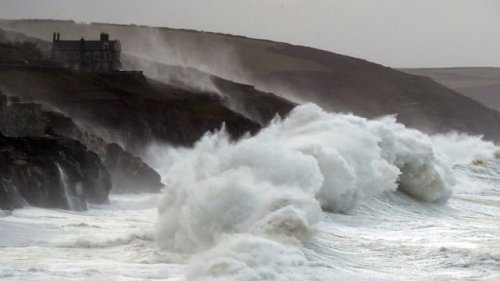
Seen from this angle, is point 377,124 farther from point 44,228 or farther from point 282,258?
point 282,258

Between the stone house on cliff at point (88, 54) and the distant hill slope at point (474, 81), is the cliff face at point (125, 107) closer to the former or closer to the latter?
the stone house on cliff at point (88, 54)

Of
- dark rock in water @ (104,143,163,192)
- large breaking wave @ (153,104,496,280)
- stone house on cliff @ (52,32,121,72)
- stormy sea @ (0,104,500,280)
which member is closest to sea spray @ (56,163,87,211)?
stormy sea @ (0,104,500,280)

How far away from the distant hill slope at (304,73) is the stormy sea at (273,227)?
60206mm

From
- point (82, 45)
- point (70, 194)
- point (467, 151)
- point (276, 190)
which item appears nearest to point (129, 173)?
point (70, 194)

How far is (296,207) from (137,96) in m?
37.9

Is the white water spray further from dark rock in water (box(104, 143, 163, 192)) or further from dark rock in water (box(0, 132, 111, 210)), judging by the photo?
dark rock in water (box(104, 143, 163, 192))

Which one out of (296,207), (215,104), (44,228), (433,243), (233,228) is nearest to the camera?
(233,228)

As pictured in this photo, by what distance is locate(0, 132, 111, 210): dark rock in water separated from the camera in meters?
24.9

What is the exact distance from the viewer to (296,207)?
56.3ft

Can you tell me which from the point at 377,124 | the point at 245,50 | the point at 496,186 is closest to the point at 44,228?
the point at 377,124

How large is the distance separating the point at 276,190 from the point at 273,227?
7.01 ft

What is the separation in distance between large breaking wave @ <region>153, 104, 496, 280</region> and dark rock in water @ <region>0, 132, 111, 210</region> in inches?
150

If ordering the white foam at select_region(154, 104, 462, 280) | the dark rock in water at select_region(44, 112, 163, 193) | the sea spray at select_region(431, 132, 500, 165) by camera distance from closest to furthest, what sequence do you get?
the white foam at select_region(154, 104, 462, 280), the dark rock in water at select_region(44, 112, 163, 193), the sea spray at select_region(431, 132, 500, 165)

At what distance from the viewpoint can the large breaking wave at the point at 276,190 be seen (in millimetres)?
14031
